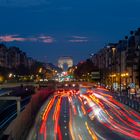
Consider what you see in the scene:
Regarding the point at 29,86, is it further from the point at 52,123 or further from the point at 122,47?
the point at 52,123

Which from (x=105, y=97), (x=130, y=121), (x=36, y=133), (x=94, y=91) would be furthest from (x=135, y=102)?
(x=94, y=91)

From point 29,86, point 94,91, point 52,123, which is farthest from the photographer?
point 29,86

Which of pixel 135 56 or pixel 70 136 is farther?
pixel 135 56

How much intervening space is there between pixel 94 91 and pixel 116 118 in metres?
74.1

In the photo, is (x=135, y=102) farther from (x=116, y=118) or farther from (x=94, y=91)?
(x=94, y=91)

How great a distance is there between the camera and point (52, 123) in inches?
2184

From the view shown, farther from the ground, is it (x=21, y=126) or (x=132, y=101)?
(x=132, y=101)

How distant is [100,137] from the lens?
42281 mm

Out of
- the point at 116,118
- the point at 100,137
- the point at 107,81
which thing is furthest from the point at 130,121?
the point at 107,81

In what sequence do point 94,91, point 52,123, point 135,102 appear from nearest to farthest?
point 52,123
point 135,102
point 94,91

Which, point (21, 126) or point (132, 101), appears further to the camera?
point (132, 101)

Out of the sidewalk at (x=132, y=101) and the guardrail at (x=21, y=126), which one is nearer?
the guardrail at (x=21, y=126)

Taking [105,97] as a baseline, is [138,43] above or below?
above

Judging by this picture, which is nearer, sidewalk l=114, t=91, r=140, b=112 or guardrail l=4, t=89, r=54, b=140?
guardrail l=4, t=89, r=54, b=140
